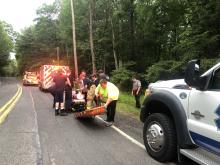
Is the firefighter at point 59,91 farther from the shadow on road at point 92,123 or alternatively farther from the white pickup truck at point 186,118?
the white pickup truck at point 186,118

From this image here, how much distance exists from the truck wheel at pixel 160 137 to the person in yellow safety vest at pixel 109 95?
3698 mm

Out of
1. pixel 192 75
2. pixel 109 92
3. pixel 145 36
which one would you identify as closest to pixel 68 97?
pixel 109 92

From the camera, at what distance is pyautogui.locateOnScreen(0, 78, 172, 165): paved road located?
715 centimetres

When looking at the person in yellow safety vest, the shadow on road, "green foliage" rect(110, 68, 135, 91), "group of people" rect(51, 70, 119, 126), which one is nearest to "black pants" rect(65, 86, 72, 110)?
"group of people" rect(51, 70, 119, 126)

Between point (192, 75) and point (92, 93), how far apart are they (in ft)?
25.1

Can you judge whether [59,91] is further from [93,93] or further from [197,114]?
[197,114]

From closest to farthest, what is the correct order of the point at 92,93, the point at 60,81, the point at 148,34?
the point at 92,93, the point at 60,81, the point at 148,34

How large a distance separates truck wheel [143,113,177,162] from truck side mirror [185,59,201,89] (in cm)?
125

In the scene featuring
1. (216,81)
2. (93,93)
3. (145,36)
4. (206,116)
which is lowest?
(93,93)

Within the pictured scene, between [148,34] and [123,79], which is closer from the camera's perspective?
[123,79]

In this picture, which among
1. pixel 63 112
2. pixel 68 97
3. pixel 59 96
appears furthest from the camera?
pixel 68 97

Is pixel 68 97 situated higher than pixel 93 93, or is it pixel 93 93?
pixel 93 93

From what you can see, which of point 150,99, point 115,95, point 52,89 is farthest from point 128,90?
point 150,99

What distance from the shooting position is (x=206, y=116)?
5.87m
